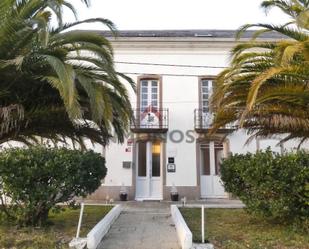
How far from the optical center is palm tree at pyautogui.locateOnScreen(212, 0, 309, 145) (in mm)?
7824

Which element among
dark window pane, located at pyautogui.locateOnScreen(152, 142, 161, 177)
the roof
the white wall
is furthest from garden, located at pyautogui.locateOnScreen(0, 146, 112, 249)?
the roof

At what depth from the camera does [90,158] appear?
8.95 meters

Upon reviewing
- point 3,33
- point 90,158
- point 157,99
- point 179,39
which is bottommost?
point 90,158

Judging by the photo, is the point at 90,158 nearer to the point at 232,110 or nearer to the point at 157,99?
the point at 232,110

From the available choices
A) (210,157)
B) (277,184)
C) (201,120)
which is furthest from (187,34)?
(277,184)

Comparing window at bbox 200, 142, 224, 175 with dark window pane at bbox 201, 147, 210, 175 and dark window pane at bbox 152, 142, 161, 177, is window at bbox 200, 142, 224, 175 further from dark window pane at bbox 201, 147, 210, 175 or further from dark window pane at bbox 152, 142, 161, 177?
dark window pane at bbox 152, 142, 161, 177

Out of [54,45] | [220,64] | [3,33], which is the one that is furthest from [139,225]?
[220,64]

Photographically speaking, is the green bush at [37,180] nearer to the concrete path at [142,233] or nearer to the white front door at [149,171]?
the concrete path at [142,233]

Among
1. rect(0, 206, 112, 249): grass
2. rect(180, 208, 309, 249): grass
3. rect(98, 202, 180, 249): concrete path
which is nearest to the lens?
rect(0, 206, 112, 249): grass

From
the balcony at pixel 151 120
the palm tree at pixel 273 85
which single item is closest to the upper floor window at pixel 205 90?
the balcony at pixel 151 120

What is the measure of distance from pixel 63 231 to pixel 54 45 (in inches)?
165

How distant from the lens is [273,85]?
8.70 metres

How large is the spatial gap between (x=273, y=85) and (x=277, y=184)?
2.32m

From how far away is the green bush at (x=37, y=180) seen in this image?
7641 millimetres
